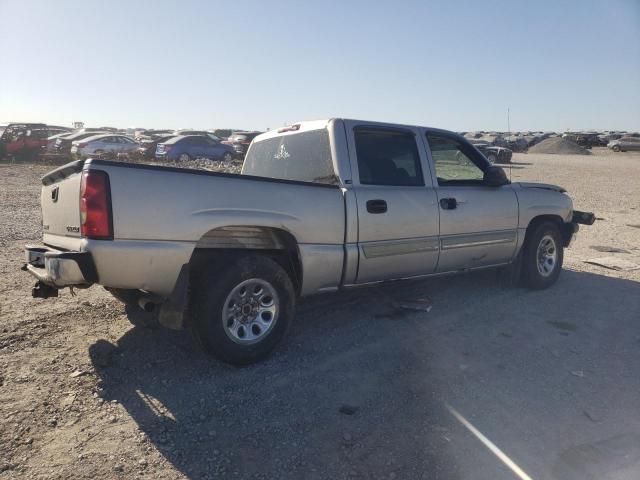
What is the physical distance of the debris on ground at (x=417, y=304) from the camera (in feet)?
18.1

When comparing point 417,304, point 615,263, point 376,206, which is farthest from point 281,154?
point 615,263

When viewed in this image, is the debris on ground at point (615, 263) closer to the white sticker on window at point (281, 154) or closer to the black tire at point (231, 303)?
the white sticker on window at point (281, 154)

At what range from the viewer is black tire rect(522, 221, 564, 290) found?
6.23 m

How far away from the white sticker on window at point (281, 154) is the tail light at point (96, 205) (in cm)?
219

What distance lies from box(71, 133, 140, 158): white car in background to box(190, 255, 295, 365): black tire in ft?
78.3

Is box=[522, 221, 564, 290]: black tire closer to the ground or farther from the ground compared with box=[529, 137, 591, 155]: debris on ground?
closer to the ground

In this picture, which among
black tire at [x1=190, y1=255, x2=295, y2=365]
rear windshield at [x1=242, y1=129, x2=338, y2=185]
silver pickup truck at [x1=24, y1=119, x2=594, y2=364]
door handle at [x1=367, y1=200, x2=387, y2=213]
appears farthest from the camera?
rear windshield at [x1=242, y1=129, x2=338, y2=185]

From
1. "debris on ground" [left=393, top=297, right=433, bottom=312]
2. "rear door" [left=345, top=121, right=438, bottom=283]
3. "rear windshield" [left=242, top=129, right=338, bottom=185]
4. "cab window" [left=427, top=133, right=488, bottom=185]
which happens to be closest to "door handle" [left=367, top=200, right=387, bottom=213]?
"rear door" [left=345, top=121, right=438, bottom=283]

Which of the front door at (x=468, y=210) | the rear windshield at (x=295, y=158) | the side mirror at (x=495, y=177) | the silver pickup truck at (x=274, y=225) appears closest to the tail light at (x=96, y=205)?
the silver pickup truck at (x=274, y=225)

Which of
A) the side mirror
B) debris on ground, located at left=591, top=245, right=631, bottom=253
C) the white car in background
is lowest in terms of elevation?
debris on ground, located at left=591, top=245, right=631, bottom=253

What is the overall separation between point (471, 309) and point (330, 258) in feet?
6.29

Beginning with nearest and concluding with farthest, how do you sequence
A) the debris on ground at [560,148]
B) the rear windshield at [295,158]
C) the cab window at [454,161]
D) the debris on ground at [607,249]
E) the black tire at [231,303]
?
the black tire at [231,303] < the rear windshield at [295,158] < the cab window at [454,161] < the debris on ground at [607,249] < the debris on ground at [560,148]

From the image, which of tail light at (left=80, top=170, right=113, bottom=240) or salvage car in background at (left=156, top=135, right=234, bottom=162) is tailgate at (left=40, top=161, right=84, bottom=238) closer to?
tail light at (left=80, top=170, right=113, bottom=240)

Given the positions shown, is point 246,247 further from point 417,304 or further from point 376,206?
point 417,304
